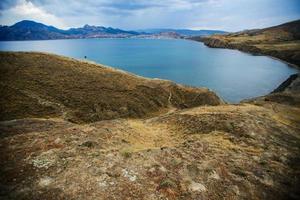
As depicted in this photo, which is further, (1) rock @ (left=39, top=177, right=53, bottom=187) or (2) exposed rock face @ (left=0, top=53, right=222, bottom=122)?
(2) exposed rock face @ (left=0, top=53, right=222, bottom=122)

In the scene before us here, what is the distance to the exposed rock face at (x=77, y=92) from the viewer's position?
38.9 meters

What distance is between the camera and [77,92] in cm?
4428

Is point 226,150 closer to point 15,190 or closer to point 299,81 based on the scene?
point 15,190

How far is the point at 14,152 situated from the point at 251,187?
16.5m

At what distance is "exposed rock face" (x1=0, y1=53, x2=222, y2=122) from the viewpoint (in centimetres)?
3894

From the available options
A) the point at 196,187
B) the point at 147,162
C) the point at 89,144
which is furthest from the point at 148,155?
the point at 89,144

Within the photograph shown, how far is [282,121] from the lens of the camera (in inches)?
1257

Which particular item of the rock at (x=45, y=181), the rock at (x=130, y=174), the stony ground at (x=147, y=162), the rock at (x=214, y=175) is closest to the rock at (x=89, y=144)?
the stony ground at (x=147, y=162)

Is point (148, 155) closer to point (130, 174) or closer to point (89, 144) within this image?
point (130, 174)

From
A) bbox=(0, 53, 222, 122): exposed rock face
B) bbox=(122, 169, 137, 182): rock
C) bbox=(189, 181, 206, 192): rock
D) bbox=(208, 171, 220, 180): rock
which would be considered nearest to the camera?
bbox=(189, 181, 206, 192): rock

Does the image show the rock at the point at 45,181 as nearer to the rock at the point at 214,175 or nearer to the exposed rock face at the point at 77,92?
the rock at the point at 214,175

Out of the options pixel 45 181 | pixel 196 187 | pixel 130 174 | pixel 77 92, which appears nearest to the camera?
pixel 45 181

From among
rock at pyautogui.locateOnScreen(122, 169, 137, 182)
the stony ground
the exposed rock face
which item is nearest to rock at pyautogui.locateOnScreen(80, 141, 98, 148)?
the stony ground

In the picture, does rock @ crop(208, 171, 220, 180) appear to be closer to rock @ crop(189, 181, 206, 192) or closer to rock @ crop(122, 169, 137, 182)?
rock @ crop(189, 181, 206, 192)
